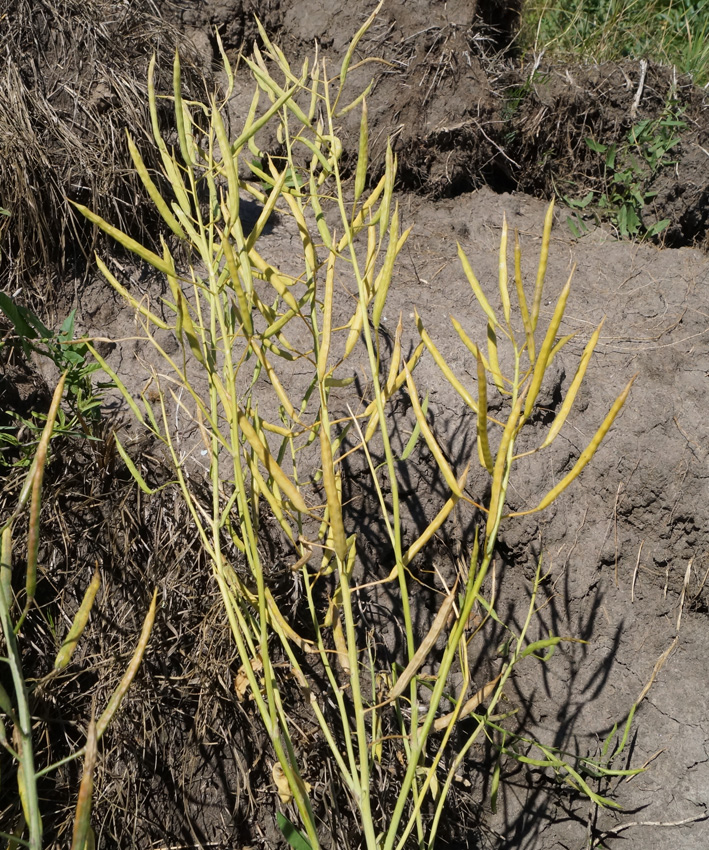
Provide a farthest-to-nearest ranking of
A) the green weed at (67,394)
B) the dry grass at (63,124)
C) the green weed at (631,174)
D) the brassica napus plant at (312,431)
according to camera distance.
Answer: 1. the green weed at (631,174)
2. the dry grass at (63,124)
3. the green weed at (67,394)
4. the brassica napus plant at (312,431)

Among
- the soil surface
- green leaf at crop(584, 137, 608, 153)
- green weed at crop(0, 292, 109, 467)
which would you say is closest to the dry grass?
the soil surface

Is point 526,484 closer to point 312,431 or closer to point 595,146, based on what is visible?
point 312,431

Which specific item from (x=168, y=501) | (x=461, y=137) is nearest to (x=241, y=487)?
(x=168, y=501)

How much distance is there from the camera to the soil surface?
4.74ft

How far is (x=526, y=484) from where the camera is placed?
1.68 metres

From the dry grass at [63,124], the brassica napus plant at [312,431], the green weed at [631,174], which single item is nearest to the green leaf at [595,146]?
the green weed at [631,174]

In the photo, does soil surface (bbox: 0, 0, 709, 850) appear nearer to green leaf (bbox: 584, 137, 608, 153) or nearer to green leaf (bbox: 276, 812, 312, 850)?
green leaf (bbox: 584, 137, 608, 153)

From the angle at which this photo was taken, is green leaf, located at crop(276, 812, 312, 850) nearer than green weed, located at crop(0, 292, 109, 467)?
Yes

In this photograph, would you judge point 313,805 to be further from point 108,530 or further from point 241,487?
point 241,487

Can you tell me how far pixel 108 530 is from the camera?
147 centimetres

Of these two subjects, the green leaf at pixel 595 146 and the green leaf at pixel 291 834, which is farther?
the green leaf at pixel 595 146

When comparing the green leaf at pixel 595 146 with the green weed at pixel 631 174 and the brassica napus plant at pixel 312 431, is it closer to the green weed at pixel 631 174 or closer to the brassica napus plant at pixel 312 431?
the green weed at pixel 631 174

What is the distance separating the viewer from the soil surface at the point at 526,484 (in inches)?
56.8

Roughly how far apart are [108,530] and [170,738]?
1.52ft
